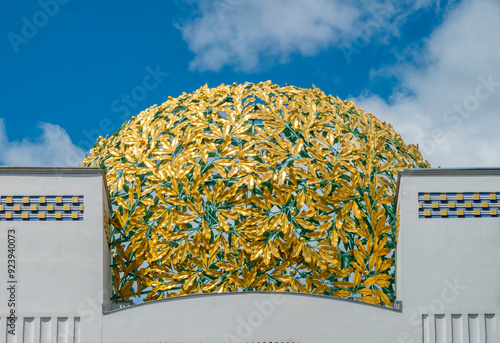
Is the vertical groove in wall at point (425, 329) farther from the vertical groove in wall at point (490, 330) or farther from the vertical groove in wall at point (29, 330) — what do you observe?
the vertical groove in wall at point (29, 330)

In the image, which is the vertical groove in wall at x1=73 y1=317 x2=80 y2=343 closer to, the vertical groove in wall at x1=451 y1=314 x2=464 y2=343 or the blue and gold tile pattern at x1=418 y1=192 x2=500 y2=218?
the blue and gold tile pattern at x1=418 y1=192 x2=500 y2=218

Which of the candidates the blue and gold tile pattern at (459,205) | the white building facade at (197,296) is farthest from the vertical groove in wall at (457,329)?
the blue and gold tile pattern at (459,205)

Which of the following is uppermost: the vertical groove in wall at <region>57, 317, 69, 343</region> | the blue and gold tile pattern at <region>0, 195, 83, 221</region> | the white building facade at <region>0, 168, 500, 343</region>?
the blue and gold tile pattern at <region>0, 195, 83, 221</region>

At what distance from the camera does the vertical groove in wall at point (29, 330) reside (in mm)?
12367

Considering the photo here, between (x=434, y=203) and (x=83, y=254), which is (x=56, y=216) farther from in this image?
(x=434, y=203)

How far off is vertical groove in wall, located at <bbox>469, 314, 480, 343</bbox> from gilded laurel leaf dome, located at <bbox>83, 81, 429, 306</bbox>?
1.47 m

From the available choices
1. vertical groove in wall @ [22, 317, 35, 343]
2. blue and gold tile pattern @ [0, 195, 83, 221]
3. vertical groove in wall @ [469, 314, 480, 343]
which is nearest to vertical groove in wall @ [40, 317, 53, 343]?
vertical groove in wall @ [22, 317, 35, 343]

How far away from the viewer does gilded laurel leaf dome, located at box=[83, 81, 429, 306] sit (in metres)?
13.3

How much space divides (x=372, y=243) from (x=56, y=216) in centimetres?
477

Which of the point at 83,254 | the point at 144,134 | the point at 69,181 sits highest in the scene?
the point at 144,134

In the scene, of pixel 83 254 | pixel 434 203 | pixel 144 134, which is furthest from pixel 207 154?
pixel 434 203

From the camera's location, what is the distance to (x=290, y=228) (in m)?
13.3

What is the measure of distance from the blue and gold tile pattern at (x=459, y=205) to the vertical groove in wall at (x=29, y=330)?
5.76 meters

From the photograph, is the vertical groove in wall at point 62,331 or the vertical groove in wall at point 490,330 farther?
the vertical groove in wall at point 490,330
